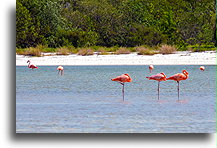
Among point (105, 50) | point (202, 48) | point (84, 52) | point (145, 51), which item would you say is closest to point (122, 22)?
point (105, 50)

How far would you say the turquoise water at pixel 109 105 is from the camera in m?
7.94

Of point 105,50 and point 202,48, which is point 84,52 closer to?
point 105,50

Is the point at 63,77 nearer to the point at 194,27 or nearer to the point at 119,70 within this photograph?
the point at 119,70

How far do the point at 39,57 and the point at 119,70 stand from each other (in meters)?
3.20

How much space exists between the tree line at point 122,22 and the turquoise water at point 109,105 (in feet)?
22.9

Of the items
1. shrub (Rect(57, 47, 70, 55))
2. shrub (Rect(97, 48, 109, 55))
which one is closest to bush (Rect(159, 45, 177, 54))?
shrub (Rect(97, 48, 109, 55))

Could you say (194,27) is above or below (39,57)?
above

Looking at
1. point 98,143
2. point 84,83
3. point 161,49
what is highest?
point 161,49

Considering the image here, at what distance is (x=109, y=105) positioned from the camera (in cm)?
1035

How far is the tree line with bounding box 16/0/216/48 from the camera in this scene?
963 inches

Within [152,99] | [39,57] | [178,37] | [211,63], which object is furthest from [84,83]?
[178,37]

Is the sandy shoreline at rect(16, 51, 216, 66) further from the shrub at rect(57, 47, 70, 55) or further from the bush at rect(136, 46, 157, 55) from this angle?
the bush at rect(136, 46, 157, 55)

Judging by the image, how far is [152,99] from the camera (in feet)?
37.3

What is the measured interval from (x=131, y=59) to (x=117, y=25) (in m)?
7.26
